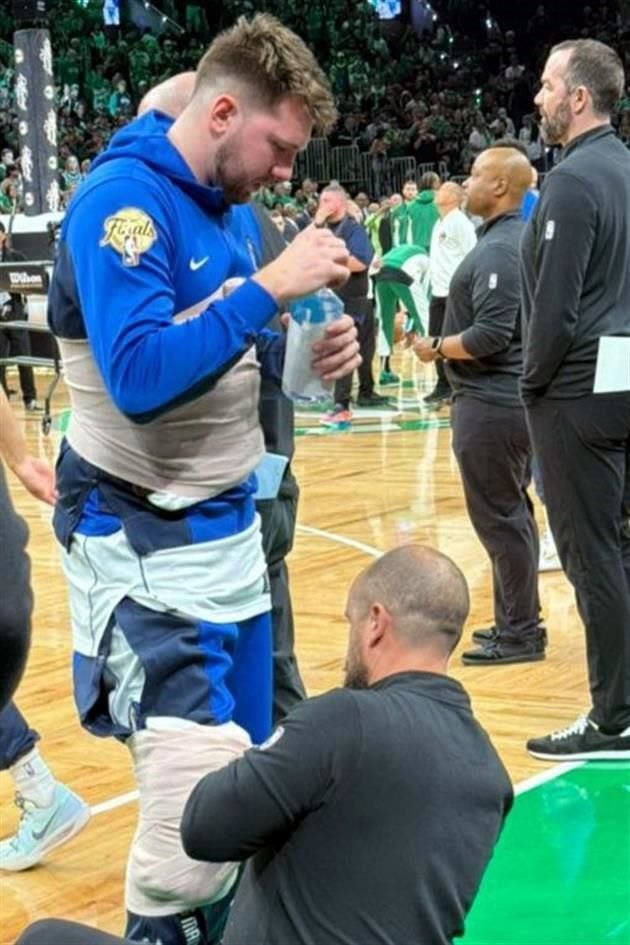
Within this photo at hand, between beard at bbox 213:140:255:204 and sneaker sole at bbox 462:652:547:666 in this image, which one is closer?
beard at bbox 213:140:255:204

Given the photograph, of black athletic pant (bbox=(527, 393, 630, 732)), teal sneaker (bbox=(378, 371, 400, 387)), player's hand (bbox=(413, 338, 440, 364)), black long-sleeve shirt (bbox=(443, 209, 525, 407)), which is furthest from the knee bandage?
teal sneaker (bbox=(378, 371, 400, 387))

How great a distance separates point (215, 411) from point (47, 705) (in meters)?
2.65

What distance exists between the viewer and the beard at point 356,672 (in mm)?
2420

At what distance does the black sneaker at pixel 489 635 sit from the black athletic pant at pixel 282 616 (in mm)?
1898

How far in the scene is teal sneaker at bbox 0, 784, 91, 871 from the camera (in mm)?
3914

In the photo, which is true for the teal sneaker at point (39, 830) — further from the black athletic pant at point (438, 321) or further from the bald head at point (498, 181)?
the black athletic pant at point (438, 321)

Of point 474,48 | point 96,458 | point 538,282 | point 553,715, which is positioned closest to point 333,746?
point 96,458

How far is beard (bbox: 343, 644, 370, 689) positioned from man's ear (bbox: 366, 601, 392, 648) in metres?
0.03

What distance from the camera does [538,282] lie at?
14.5ft

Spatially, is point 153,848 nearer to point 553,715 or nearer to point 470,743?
point 470,743

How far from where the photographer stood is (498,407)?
18.2 feet

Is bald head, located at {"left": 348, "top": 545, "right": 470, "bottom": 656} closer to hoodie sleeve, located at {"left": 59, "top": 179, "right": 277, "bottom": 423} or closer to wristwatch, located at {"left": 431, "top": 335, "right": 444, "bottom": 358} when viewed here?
hoodie sleeve, located at {"left": 59, "top": 179, "right": 277, "bottom": 423}

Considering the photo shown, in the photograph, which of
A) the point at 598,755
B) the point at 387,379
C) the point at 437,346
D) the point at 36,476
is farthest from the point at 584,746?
the point at 387,379

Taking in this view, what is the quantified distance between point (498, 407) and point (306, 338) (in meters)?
2.79
